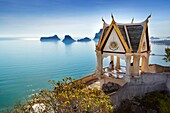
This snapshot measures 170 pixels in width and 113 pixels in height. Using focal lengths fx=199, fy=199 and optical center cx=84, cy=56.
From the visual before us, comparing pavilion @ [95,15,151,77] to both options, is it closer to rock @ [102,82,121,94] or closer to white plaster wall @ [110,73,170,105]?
white plaster wall @ [110,73,170,105]

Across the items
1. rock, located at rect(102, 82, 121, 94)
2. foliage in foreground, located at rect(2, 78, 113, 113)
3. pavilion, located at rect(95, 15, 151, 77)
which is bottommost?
rock, located at rect(102, 82, 121, 94)

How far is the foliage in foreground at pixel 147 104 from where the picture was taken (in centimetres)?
1421

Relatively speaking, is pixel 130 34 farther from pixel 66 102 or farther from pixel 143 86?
pixel 66 102

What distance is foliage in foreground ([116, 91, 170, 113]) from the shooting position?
1421 cm

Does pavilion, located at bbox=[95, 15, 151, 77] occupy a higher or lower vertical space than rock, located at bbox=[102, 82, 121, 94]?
higher

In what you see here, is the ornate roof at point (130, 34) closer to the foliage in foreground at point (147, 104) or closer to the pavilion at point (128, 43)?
the pavilion at point (128, 43)

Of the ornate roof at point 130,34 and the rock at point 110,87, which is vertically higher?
the ornate roof at point 130,34

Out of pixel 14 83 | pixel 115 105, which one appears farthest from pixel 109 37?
pixel 14 83

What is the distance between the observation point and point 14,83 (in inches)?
1411

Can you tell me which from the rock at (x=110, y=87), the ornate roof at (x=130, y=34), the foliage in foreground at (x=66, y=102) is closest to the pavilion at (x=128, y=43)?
the ornate roof at (x=130, y=34)

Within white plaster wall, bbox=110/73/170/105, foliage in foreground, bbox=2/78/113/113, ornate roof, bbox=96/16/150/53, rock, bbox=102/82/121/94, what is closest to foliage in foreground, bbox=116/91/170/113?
white plaster wall, bbox=110/73/170/105

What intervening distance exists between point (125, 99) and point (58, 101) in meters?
8.00

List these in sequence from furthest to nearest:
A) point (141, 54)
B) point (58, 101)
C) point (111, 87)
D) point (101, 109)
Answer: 1. point (111, 87)
2. point (141, 54)
3. point (101, 109)
4. point (58, 101)

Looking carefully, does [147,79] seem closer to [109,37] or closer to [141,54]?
[141,54]
